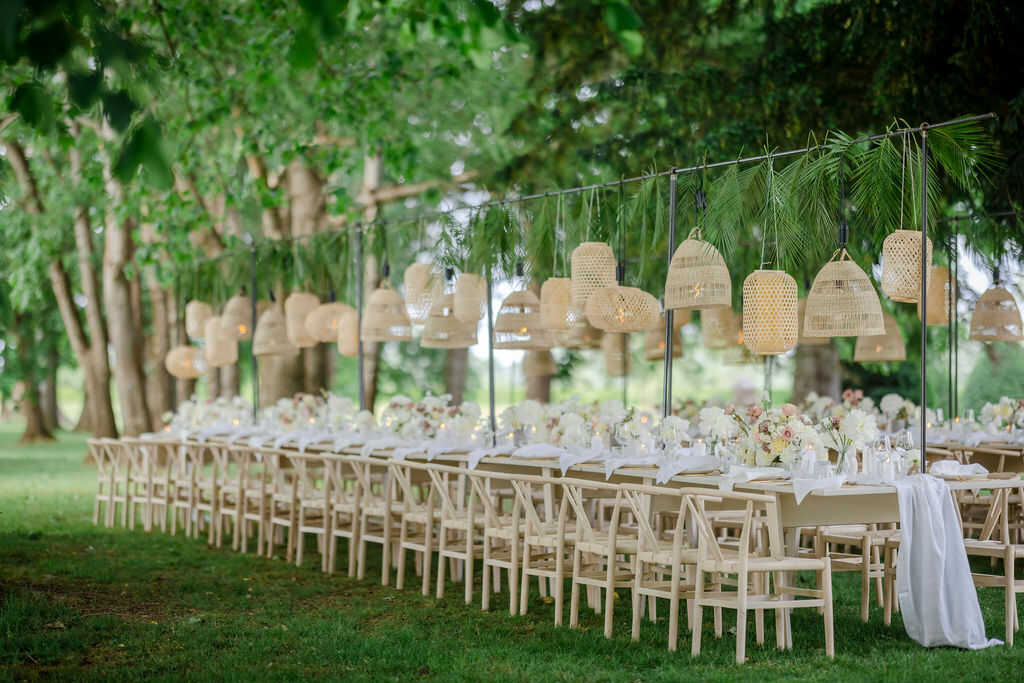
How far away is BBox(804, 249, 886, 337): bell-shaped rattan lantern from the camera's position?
7.00 m

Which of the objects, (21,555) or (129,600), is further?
(21,555)

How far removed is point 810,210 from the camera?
7.52 m

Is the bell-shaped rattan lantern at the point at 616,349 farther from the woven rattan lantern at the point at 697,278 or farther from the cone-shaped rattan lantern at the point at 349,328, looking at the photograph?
the woven rattan lantern at the point at 697,278

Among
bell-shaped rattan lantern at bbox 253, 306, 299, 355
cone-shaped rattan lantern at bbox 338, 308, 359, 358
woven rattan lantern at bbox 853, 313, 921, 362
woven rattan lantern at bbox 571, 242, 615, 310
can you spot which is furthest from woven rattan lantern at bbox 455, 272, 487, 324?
woven rattan lantern at bbox 853, 313, 921, 362

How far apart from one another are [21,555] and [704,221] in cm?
584

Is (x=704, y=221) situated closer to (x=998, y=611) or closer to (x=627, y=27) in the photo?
(x=998, y=611)

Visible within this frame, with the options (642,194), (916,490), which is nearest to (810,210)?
(642,194)

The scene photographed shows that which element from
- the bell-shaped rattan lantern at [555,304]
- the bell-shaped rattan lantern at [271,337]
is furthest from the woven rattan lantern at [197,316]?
the bell-shaped rattan lantern at [555,304]

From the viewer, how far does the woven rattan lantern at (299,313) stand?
38.7 ft

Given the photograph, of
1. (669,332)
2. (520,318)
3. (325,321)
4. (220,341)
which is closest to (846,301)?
(669,332)

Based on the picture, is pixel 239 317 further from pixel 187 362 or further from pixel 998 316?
pixel 998 316

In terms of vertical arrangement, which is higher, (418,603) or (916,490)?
(916,490)

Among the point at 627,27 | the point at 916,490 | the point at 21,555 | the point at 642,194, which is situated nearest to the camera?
the point at 627,27

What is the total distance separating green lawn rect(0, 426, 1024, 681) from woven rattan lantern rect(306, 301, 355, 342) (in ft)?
9.96
